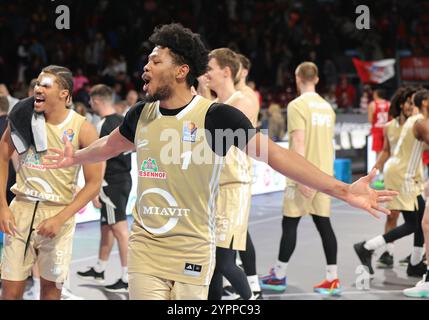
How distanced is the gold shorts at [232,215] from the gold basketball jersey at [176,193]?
198cm

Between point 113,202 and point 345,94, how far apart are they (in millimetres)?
13429

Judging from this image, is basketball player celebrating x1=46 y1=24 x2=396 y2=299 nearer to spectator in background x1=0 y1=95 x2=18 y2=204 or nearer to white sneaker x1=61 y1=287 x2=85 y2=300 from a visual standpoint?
white sneaker x1=61 y1=287 x2=85 y2=300

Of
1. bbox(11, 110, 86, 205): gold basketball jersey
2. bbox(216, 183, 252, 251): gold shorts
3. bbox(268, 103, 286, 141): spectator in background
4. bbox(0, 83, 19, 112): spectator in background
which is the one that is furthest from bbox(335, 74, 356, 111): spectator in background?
bbox(11, 110, 86, 205): gold basketball jersey

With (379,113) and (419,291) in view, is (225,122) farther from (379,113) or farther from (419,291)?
(379,113)

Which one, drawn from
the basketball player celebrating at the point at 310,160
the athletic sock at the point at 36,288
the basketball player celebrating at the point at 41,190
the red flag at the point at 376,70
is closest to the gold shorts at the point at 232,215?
the basketball player celebrating at the point at 310,160

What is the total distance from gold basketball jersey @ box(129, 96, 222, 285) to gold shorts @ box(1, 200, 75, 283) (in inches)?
53.5

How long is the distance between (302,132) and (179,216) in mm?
3257

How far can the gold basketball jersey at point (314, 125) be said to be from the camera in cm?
698

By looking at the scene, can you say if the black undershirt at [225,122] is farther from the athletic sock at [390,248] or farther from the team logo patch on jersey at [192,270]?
the athletic sock at [390,248]

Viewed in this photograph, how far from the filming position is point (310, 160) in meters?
7.07

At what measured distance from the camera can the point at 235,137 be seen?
3.82m

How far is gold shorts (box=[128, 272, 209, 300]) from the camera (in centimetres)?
385

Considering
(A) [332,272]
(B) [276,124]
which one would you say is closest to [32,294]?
(A) [332,272]

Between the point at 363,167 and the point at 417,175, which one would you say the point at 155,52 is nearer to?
the point at 417,175
